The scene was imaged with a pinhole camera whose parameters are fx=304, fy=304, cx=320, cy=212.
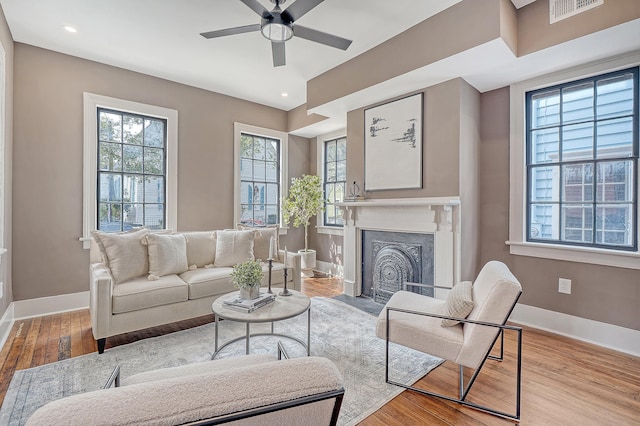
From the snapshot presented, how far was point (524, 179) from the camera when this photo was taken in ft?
10.7

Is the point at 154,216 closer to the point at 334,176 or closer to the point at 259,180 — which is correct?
the point at 259,180

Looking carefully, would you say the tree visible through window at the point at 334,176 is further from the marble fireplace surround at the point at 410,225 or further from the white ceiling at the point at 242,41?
the white ceiling at the point at 242,41

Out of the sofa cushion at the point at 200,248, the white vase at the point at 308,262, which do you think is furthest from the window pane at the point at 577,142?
the sofa cushion at the point at 200,248

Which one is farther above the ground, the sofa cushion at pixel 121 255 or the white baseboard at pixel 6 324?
the sofa cushion at pixel 121 255

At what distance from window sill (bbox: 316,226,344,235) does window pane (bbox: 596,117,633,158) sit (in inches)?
137

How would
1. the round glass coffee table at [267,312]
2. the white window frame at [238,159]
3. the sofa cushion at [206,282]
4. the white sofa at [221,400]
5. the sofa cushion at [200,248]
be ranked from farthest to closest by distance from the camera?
1. the white window frame at [238,159]
2. the sofa cushion at [200,248]
3. the sofa cushion at [206,282]
4. the round glass coffee table at [267,312]
5. the white sofa at [221,400]

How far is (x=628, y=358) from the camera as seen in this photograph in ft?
8.23

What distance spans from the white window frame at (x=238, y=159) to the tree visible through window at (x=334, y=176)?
759 mm

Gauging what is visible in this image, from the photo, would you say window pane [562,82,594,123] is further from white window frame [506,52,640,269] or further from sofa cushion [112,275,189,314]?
sofa cushion [112,275,189,314]

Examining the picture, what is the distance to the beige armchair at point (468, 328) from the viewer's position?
5.85 ft

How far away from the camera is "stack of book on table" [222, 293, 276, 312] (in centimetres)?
227

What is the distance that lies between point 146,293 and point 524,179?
3.95 meters

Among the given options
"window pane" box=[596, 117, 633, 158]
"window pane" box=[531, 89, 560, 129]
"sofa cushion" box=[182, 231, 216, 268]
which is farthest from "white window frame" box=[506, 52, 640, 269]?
"sofa cushion" box=[182, 231, 216, 268]

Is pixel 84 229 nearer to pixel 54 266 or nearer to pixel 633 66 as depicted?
pixel 54 266
